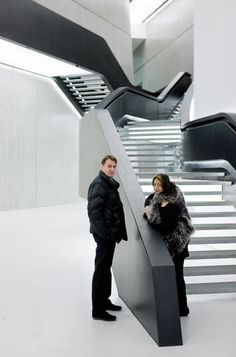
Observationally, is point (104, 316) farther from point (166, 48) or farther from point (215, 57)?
point (166, 48)

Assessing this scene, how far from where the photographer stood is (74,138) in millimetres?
18312

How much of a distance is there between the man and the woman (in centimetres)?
33

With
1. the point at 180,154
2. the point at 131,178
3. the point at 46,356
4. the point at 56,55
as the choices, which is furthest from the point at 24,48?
the point at 46,356

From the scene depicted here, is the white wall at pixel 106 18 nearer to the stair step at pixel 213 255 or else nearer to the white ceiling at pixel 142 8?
the white ceiling at pixel 142 8

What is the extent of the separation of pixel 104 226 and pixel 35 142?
474 inches

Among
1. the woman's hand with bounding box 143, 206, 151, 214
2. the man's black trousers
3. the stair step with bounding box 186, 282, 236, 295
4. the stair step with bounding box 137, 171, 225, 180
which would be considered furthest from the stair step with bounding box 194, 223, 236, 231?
the man's black trousers

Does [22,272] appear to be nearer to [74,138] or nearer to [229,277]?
[229,277]

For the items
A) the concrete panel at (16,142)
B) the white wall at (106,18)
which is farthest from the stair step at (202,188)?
the white wall at (106,18)

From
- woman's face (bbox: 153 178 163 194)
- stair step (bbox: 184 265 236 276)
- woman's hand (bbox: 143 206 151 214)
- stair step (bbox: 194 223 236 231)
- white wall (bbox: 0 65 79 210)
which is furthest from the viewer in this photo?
white wall (bbox: 0 65 79 210)

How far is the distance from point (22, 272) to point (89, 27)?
13.8 metres

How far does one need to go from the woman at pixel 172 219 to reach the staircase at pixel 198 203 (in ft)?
2.40

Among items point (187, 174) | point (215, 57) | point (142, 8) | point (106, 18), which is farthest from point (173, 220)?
point (142, 8)

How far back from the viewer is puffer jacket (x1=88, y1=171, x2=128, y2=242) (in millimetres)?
3975

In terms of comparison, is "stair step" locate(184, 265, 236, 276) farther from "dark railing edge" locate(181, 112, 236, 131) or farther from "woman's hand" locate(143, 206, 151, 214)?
"dark railing edge" locate(181, 112, 236, 131)
